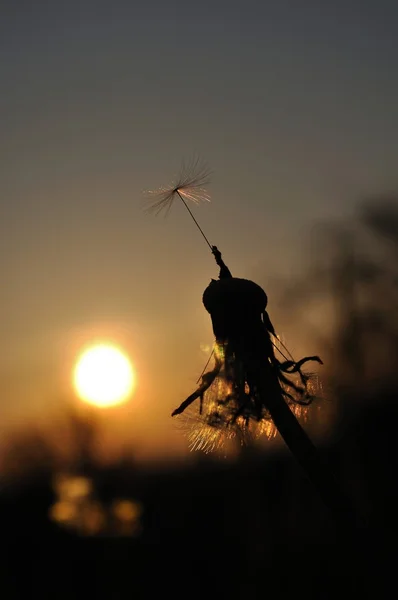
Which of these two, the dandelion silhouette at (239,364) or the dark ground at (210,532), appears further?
the dark ground at (210,532)

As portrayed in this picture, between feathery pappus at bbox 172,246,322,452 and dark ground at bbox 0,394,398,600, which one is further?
dark ground at bbox 0,394,398,600

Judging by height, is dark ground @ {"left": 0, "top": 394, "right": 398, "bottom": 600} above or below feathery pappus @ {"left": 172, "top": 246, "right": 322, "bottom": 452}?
above

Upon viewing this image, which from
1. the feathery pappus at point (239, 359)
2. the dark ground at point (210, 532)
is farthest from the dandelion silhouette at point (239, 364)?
the dark ground at point (210, 532)

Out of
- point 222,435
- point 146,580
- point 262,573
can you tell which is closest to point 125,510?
point 146,580

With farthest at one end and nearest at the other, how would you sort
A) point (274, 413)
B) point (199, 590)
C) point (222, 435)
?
1. point (199, 590)
2. point (222, 435)
3. point (274, 413)

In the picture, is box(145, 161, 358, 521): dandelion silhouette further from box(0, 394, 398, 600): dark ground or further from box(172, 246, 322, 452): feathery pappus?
box(0, 394, 398, 600): dark ground

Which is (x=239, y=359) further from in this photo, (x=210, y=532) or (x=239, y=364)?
(x=210, y=532)

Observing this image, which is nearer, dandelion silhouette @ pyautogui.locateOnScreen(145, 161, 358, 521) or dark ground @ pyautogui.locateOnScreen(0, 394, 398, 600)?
dandelion silhouette @ pyautogui.locateOnScreen(145, 161, 358, 521)

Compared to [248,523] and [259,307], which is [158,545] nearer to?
[248,523]

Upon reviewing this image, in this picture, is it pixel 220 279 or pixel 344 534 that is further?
pixel 220 279

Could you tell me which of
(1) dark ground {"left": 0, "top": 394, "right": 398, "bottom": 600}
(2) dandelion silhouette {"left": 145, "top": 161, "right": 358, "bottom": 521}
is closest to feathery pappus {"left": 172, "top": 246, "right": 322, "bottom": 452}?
(2) dandelion silhouette {"left": 145, "top": 161, "right": 358, "bottom": 521}

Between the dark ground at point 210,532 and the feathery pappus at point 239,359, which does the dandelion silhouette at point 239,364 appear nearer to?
the feathery pappus at point 239,359
